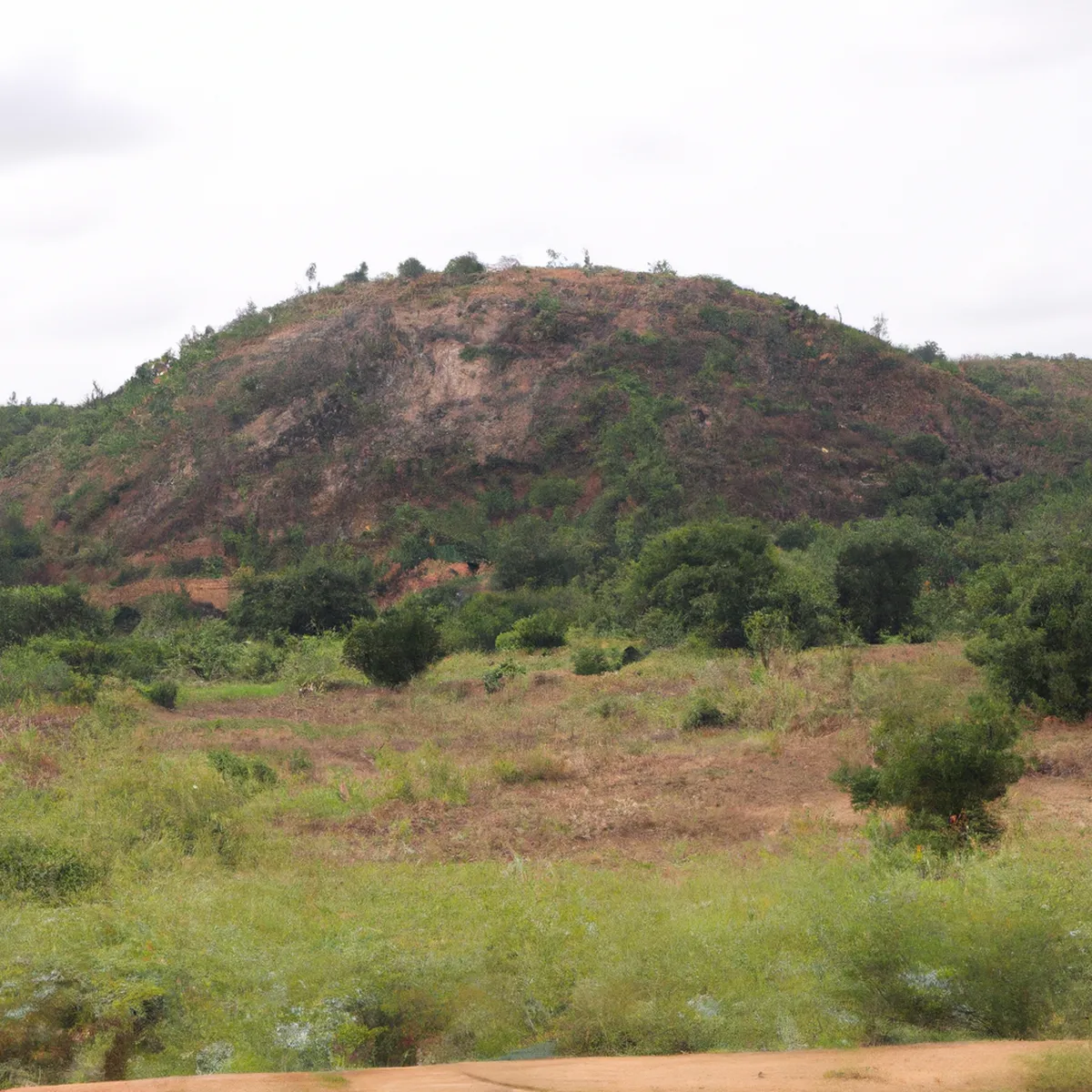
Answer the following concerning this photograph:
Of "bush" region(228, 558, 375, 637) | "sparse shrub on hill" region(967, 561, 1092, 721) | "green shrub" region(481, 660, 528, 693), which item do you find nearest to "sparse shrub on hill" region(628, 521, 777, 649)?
"green shrub" region(481, 660, 528, 693)

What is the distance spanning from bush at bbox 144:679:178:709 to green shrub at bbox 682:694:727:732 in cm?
742

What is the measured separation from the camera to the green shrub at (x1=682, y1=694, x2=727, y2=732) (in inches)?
561

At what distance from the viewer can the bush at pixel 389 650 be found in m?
18.7

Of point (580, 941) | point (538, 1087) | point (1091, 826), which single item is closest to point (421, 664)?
point (1091, 826)

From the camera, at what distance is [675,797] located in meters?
11.0

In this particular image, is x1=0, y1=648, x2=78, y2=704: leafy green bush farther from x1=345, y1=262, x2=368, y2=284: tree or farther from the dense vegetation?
x1=345, y1=262, x2=368, y2=284: tree

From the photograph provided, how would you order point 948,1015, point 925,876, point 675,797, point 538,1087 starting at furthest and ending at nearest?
point 675,797 < point 925,876 < point 948,1015 < point 538,1087

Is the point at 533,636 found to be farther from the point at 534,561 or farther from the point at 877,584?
the point at 534,561

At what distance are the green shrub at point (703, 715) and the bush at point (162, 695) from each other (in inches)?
292

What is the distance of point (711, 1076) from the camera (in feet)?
14.1

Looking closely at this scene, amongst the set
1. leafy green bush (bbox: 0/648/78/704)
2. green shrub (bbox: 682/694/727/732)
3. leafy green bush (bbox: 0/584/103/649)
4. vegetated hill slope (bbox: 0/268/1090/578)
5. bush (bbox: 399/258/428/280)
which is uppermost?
bush (bbox: 399/258/428/280)

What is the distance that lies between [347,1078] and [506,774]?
24.8 feet

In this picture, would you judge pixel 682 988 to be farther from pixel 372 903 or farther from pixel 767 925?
pixel 372 903

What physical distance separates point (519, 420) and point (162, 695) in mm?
24401
